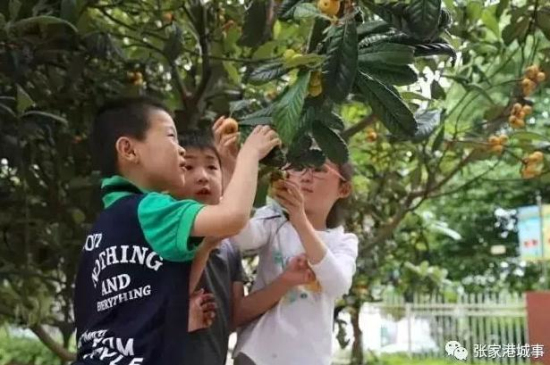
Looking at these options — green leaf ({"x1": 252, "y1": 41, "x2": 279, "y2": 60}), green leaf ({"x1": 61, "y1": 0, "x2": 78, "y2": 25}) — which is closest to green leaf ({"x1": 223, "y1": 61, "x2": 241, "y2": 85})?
green leaf ({"x1": 252, "y1": 41, "x2": 279, "y2": 60})

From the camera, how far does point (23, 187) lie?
2.00 m

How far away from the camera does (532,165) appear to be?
1.86 m

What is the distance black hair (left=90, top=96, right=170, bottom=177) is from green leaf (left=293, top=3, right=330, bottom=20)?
30 centimetres

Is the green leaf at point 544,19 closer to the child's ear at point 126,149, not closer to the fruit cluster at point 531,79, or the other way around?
the fruit cluster at point 531,79

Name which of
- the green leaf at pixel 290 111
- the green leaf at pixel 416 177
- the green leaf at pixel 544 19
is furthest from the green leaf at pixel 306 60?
the green leaf at pixel 416 177

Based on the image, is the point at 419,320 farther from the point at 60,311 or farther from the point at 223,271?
the point at 223,271

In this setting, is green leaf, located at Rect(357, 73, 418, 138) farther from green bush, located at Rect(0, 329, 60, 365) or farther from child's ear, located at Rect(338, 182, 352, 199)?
green bush, located at Rect(0, 329, 60, 365)

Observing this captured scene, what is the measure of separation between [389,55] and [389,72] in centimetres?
2

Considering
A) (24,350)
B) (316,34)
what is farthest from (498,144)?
(24,350)

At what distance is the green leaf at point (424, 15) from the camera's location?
90 centimetres

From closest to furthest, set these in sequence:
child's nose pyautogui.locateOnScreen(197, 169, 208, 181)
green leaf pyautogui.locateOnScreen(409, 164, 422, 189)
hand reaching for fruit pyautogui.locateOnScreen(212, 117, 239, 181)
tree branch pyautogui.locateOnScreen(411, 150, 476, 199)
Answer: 1. hand reaching for fruit pyautogui.locateOnScreen(212, 117, 239, 181)
2. child's nose pyautogui.locateOnScreen(197, 169, 208, 181)
3. tree branch pyautogui.locateOnScreen(411, 150, 476, 199)
4. green leaf pyautogui.locateOnScreen(409, 164, 422, 189)

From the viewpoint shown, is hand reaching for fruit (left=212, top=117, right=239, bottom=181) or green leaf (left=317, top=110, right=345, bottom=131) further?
hand reaching for fruit (left=212, top=117, right=239, bottom=181)

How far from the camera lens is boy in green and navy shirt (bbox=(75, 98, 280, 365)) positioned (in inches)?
38.0

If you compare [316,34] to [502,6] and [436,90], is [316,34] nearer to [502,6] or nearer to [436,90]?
[436,90]
